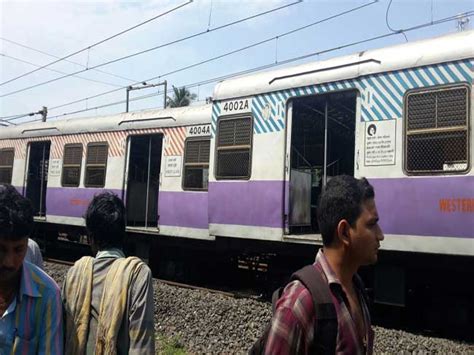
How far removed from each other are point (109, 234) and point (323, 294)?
133cm

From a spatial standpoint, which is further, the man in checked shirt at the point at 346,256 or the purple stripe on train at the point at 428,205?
the purple stripe on train at the point at 428,205

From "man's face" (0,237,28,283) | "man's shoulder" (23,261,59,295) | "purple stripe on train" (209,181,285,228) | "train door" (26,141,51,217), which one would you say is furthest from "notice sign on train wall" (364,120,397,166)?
"train door" (26,141,51,217)

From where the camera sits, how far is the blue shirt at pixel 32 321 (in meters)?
1.74

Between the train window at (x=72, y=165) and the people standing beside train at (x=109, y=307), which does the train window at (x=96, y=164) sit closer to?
the train window at (x=72, y=165)

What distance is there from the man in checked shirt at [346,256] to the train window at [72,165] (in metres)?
10.3

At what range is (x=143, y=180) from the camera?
11.3 m

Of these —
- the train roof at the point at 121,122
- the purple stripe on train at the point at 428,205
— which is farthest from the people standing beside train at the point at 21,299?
the train roof at the point at 121,122

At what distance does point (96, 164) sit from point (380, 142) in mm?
7116

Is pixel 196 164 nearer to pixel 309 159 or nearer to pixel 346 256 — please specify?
pixel 309 159

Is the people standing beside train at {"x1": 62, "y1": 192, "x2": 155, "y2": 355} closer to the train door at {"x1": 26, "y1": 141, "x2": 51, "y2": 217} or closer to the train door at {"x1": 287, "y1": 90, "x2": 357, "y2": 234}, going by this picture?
the train door at {"x1": 287, "y1": 90, "x2": 357, "y2": 234}

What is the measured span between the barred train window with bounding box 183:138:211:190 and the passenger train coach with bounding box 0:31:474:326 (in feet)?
0.08

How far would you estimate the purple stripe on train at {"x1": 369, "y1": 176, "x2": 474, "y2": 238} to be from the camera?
5.25 metres

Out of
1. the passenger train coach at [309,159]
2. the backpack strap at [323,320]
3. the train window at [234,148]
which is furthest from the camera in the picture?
the train window at [234,148]

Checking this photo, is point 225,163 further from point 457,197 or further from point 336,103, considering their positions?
point 457,197
